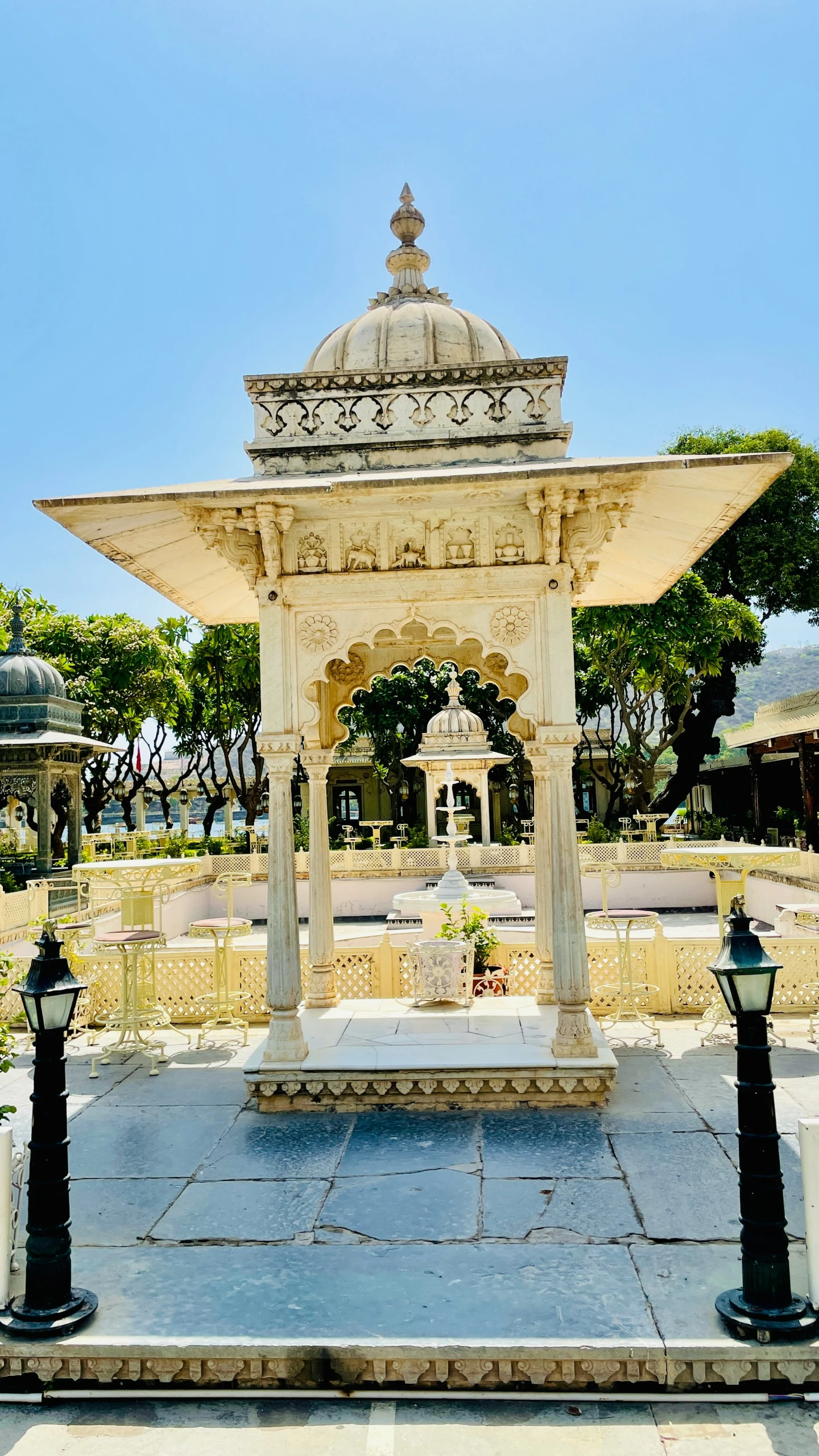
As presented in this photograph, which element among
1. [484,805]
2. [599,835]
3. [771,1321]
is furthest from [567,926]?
[599,835]

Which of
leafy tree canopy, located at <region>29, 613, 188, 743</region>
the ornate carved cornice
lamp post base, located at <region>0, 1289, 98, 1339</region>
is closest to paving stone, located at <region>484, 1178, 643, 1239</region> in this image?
lamp post base, located at <region>0, 1289, 98, 1339</region>

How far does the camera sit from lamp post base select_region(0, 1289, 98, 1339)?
12.7ft

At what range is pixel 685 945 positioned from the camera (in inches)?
368

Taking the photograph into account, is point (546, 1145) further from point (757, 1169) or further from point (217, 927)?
point (217, 927)

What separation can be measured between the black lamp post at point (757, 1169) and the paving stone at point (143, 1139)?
3333 mm

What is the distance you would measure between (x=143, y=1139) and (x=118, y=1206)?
1087mm

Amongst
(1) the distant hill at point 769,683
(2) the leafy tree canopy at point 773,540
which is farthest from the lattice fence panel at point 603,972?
(1) the distant hill at point 769,683

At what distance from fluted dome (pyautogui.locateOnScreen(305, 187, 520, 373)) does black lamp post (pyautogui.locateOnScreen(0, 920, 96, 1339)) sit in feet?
17.2

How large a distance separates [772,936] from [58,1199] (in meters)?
7.26

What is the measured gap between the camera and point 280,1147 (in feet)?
20.0

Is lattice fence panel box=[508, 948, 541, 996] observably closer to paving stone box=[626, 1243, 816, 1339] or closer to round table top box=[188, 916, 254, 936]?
round table top box=[188, 916, 254, 936]

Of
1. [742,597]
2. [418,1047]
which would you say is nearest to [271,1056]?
[418,1047]

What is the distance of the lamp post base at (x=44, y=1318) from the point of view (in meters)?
3.87

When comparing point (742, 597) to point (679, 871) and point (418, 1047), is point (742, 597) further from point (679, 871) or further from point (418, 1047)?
point (418, 1047)
